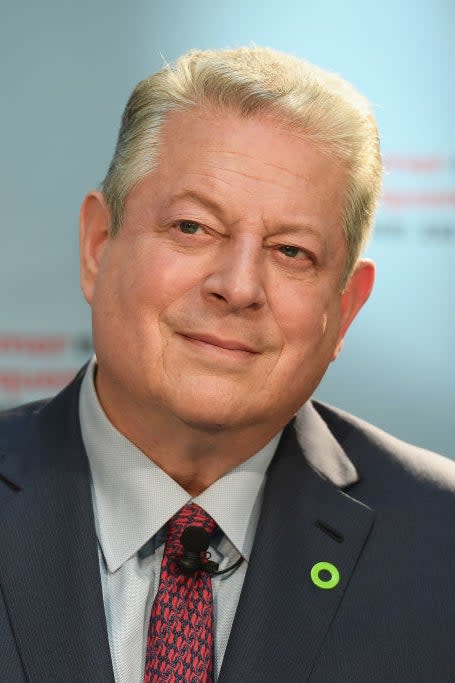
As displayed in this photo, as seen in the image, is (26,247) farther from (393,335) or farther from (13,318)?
(393,335)

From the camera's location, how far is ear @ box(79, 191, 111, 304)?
8.56 feet

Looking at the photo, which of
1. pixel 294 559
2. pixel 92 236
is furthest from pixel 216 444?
pixel 92 236

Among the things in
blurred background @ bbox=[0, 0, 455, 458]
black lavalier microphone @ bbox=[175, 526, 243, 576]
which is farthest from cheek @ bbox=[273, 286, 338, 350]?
blurred background @ bbox=[0, 0, 455, 458]

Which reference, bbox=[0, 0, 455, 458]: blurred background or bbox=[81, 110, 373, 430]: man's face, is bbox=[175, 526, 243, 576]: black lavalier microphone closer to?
bbox=[81, 110, 373, 430]: man's face

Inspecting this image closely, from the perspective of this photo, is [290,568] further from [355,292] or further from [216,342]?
[355,292]

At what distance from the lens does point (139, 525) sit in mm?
2451

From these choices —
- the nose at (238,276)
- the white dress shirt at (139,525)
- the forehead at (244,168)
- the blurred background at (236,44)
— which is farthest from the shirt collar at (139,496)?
the blurred background at (236,44)

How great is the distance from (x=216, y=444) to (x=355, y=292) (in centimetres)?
52

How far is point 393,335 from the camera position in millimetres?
3867

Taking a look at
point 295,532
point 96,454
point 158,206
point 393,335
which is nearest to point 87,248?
point 158,206

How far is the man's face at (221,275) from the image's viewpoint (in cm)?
237

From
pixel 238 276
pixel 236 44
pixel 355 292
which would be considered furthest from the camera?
pixel 236 44

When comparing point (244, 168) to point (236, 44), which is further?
point (236, 44)

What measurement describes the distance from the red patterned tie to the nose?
0.50 meters
